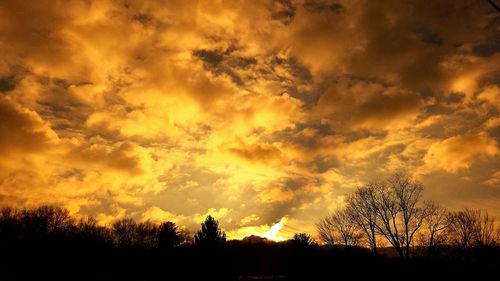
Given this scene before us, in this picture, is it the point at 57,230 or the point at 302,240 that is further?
the point at 57,230

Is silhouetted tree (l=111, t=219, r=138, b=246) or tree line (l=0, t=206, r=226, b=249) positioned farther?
silhouetted tree (l=111, t=219, r=138, b=246)

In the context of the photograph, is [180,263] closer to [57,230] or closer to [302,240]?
[302,240]

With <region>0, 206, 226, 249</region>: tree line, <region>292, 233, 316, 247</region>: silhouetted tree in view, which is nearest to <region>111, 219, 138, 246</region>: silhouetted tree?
<region>0, 206, 226, 249</region>: tree line

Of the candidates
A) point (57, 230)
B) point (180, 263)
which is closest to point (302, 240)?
point (180, 263)

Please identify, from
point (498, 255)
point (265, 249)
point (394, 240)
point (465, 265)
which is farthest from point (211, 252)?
point (265, 249)

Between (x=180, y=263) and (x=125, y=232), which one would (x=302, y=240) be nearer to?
(x=180, y=263)

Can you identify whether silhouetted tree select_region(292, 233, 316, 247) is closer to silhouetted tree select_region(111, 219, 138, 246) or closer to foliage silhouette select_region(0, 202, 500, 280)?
foliage silhouette select_region(0, 202, 500, 280)

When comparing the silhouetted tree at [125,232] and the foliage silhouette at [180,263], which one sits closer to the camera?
the foliage silhouette at [180,263]

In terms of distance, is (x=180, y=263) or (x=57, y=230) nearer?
(x=180, y=263)

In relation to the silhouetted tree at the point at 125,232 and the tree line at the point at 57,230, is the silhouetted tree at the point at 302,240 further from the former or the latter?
the silhouetted tree at the point at 125,232

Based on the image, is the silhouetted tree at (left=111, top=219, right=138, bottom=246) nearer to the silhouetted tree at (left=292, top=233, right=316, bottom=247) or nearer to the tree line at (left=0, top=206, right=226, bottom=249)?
the tree line at (left=0, top=206, right=226, bottom=249)

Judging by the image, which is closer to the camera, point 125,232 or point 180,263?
point 180,263

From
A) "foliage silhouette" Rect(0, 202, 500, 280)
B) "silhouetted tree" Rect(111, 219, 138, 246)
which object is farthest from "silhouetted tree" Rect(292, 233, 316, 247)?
"silhouetted tree" Rect(111, 219, 138, 246)

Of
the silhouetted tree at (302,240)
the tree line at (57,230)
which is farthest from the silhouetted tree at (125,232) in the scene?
the silhouetted tree at (302,240)
